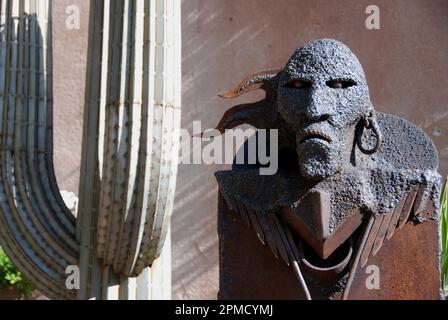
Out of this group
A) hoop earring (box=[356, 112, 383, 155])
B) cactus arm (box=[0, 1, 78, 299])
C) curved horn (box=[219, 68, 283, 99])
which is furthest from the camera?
cactus arm (box=[0, 1, 78, 299])

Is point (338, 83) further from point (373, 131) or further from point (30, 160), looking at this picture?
point (30, 160)

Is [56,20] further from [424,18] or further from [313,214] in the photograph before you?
[313,214]

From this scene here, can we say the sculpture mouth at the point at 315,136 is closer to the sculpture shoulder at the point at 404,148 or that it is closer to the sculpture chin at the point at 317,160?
the sculpture chin at the point at 317,160

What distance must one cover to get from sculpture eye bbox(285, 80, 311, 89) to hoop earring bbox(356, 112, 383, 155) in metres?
0.26

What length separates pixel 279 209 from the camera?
4262mm

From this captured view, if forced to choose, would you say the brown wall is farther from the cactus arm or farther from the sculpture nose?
the sculpture nose

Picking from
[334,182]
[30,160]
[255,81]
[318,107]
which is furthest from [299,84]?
[30,160]

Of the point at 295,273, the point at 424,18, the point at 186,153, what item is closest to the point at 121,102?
the point at 295,273

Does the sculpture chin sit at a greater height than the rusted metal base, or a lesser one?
greater

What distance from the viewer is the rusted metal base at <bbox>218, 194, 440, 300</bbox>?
4.19 metres

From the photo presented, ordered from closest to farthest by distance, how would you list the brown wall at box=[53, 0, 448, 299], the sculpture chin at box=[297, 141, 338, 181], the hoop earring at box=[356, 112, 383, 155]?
1. the sculpture chin at box=[297, 141, 338, 181]
2. the hoop earring at box=[356, 112, 383, 155]
3. the brown wall at box=[53, 0, 448, 299]

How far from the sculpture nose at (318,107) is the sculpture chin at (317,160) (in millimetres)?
98

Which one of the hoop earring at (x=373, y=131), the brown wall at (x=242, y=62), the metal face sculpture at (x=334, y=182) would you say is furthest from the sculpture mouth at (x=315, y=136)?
the brown wall at (x=242, y=62)

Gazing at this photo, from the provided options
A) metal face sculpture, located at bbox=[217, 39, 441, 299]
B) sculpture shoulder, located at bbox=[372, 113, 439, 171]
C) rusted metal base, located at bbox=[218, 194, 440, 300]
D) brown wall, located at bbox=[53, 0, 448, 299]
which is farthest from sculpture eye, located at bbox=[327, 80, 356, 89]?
brown wall, located at bbox=[53, 0, 448, 299]
